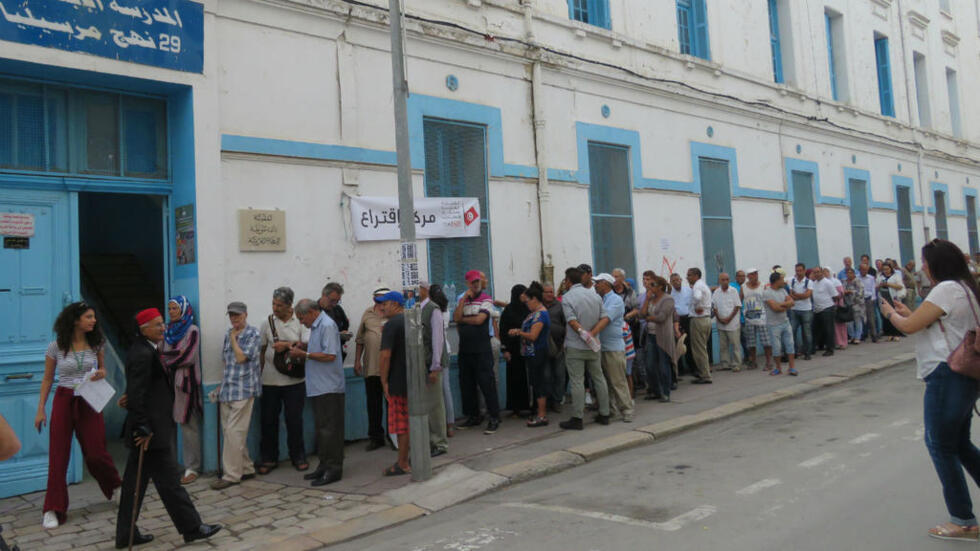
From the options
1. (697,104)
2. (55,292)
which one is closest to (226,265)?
(55,292)

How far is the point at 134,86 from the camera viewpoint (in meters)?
7.23

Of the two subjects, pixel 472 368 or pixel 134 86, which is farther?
pixel 472 368

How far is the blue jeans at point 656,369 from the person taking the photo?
31.9ft

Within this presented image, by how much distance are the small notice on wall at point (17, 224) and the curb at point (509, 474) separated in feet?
13.3

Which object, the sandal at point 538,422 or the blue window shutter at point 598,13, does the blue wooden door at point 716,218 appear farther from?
the sandal at point 538,422

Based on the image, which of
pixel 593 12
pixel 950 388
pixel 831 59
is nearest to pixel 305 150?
pixel 593 12

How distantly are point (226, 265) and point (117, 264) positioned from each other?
16.0 ft

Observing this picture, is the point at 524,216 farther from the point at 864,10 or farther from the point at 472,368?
the point at 864,10

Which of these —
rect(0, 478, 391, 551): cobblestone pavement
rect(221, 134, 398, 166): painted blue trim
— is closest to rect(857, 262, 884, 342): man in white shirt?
rect(221, 134, 398, 166): painted blue trim

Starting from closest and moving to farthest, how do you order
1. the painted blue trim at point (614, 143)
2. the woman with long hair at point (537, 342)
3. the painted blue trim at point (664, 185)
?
the woman with long hair at point (537, 342) < the painted blue trim at point (614, 143) < the painted blue trim at point (664, 185)

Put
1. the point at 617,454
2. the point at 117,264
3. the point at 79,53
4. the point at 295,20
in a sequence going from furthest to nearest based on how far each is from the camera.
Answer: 1. the point at 117,264
2. the point at 295,20
3. the point at 617,454
4. the point at 79,53

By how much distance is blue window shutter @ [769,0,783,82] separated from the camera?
52.3ft

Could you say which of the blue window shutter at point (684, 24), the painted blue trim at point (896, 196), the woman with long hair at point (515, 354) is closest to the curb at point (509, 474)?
the woman with long hair at point (515, 354)

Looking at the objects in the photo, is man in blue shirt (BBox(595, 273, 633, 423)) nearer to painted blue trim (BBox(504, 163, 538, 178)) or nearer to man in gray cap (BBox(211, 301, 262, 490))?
painted blue trim (BBox(504, 163, 538, 178))
